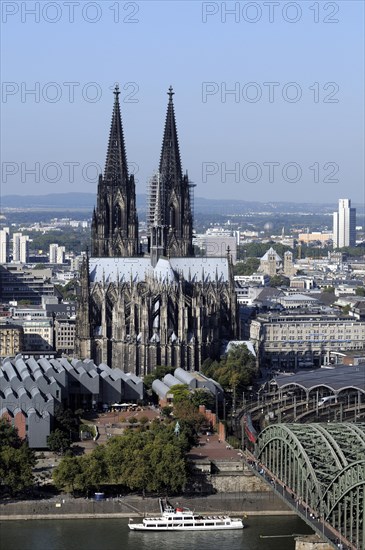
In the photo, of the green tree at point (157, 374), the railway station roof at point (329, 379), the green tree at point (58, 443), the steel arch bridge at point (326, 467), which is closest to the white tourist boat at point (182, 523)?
the steel arch bridge at point (326, 467)

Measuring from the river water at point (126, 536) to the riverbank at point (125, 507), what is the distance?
328 millimetres

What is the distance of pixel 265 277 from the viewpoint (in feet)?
406

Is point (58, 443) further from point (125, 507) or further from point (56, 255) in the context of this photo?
point (56, 255)

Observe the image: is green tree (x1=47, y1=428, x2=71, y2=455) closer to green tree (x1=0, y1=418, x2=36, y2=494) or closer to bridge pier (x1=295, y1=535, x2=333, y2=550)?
green tree (x1=0, y1=418, x2=36, y2=494)

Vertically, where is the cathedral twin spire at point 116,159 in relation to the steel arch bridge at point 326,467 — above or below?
above

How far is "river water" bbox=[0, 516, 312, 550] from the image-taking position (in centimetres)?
4206

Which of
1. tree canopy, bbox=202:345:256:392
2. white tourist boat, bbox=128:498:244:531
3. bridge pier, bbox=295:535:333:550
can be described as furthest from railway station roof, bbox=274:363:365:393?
bridge pier, bbox=295:535:333:550

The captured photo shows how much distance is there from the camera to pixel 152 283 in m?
69.9

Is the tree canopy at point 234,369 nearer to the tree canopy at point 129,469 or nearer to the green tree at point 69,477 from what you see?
the tree canopy at point 129,469

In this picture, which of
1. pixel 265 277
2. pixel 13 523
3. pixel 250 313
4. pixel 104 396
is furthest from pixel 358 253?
pixel 13 523

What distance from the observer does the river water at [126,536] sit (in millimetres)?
42062

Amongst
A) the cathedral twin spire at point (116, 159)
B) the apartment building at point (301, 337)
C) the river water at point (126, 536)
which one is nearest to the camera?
the river water at point (126, 536)

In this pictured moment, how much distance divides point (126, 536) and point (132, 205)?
3432 cm

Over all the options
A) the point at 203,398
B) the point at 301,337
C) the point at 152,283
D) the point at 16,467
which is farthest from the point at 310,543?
the point at 301,337
